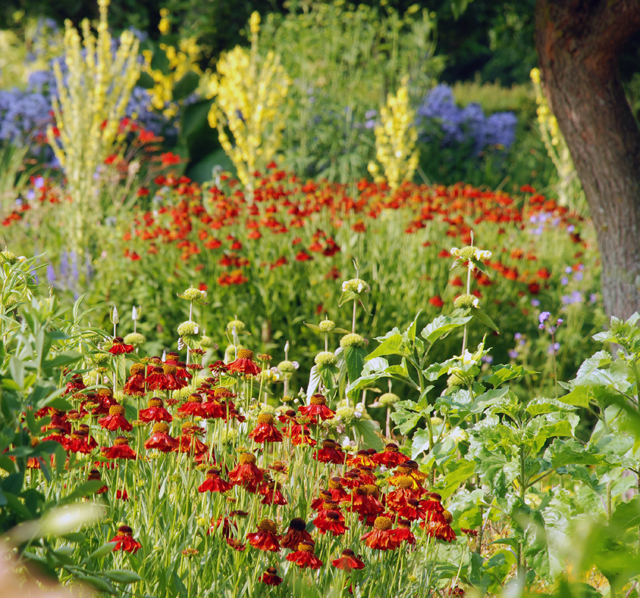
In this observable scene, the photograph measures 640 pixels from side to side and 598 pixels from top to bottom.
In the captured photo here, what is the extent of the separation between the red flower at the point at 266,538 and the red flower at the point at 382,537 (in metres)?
0.19

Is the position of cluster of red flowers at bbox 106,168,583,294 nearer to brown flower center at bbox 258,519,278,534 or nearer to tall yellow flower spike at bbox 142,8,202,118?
brown flower center at bbox 258,519,278,534

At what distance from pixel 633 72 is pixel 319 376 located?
1176cm

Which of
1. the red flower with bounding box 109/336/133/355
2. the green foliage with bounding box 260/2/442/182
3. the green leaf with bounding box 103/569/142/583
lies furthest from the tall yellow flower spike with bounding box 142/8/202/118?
the green leaf with bounding box 103/569/142/583

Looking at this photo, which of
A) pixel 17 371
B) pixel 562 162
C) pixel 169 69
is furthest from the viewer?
pixel 169 69

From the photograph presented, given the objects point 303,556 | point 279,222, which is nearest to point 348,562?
point 303,556

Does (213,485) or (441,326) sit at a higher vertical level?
(441,326)

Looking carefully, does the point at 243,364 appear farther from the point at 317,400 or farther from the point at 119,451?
the point at 119,451

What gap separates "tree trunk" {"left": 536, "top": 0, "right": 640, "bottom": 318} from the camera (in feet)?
9.63

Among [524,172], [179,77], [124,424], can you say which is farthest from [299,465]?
[179,77]

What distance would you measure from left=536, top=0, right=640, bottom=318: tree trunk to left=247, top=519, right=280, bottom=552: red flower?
242 cm

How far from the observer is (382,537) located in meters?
1.27

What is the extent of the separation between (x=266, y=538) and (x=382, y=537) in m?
0.23

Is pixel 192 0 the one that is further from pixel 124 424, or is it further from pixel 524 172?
pixel 124 424

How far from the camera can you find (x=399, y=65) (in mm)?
10086
